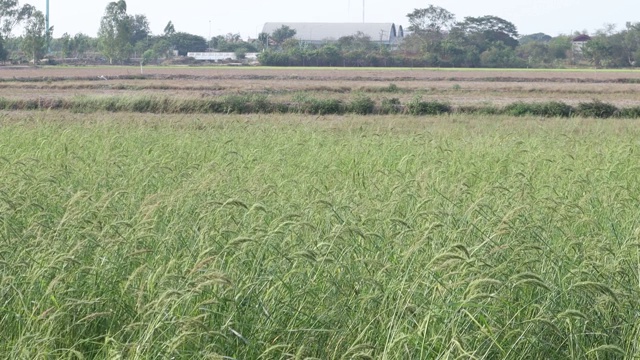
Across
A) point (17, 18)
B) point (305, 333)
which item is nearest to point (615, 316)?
point (305, 333)

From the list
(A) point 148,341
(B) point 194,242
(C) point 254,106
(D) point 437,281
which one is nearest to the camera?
(A) point 148,341

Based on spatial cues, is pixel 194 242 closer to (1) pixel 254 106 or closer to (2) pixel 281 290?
(2) pixel 281 290

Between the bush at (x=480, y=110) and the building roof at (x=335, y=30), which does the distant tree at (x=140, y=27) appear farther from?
the bush at (x=480, y=110)

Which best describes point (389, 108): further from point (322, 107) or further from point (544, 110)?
point (544, 110)

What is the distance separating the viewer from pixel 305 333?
4.73m

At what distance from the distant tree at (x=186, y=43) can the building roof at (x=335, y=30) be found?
14746 mm

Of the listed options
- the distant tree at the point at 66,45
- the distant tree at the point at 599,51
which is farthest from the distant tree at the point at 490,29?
the distant tree at the point at 66,45

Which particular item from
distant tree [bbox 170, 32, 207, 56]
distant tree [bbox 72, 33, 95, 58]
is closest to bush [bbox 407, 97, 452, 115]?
distant tree [bbox 72, 33, 95, 58]

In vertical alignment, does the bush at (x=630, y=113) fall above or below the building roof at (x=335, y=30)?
below

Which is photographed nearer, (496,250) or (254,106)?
(496,250)

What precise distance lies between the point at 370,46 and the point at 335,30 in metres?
28.4

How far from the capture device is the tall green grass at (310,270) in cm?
444

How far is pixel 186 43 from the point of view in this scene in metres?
126

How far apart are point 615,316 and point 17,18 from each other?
401 ft
